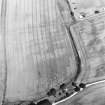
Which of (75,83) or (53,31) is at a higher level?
(53,31)

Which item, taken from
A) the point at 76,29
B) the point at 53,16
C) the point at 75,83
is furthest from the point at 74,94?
the point at 53,16

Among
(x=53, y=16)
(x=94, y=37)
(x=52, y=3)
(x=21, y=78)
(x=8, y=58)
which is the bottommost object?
(x=21, y=78)

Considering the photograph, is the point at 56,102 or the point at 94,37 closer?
the point at 56,102

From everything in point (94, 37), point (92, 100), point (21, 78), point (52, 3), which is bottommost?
point (92, 100)

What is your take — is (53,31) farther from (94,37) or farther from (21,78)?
(21,78)

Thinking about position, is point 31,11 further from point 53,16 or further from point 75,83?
point 75,83

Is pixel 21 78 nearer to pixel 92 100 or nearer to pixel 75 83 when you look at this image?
pixel 75 83

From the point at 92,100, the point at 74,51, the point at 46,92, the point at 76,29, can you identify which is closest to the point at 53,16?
the point at 76,29

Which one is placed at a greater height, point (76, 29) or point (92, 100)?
point (76, 29)

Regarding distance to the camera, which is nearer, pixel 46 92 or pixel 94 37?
pixel 46 92
